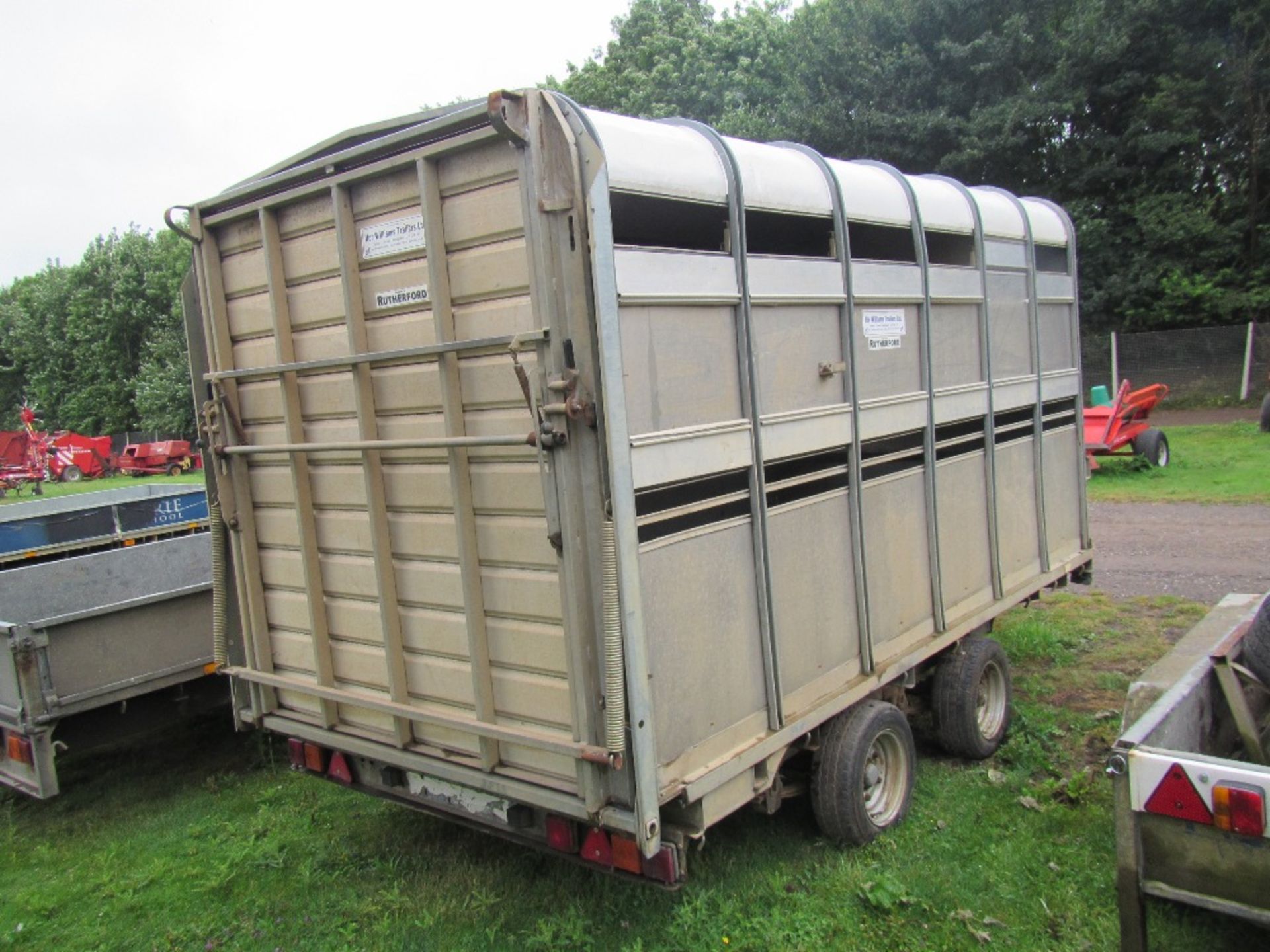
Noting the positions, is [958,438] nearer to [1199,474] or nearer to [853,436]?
[853,436]

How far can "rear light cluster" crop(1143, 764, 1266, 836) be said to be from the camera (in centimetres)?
267

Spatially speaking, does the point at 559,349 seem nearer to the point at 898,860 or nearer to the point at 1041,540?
the point at 898,860

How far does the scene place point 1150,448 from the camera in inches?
549

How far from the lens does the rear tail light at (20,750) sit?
4.54m

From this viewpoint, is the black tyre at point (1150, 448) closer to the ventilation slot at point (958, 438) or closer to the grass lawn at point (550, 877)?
the grass lawn at point (550, 877)

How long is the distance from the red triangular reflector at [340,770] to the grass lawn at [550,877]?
0.49m

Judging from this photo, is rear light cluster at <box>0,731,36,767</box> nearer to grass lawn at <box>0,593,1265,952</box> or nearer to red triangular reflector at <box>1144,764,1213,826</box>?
grass lawn at <box>0,593,1265,952</box>

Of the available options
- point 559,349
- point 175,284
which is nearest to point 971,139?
point 559,349

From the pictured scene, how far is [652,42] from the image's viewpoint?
29781mm

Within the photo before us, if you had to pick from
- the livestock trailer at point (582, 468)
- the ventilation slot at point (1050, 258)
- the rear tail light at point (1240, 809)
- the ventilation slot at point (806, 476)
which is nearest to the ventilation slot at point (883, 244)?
the livestock trailer at point (582, 468)

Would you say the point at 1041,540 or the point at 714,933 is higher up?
the point at 1041,540

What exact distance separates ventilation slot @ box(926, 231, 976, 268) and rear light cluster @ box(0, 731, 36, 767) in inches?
203

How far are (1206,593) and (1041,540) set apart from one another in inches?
125

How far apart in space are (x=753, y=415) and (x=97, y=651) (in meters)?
3.61
